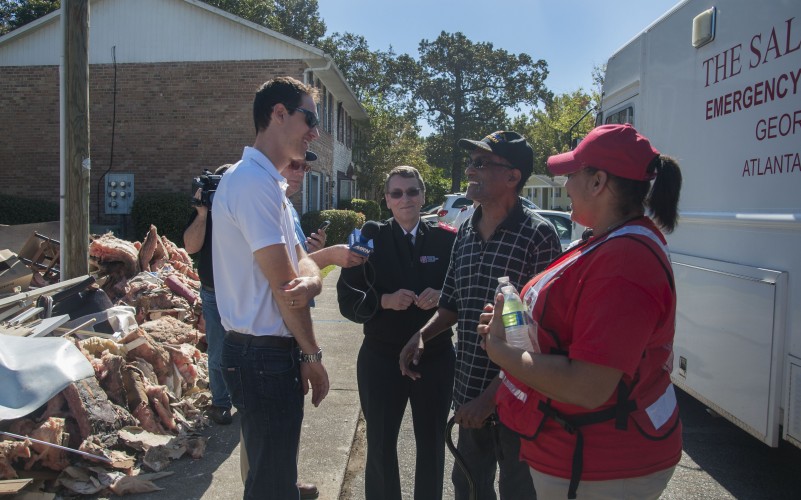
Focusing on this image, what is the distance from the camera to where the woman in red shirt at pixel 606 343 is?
5.30 ft

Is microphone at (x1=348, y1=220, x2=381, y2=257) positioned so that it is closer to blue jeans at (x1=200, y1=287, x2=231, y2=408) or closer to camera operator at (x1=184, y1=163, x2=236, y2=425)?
camera operator at (x1=184, y1=163, x2=236, y2=425)

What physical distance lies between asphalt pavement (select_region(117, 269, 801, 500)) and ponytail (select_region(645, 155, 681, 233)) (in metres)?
2.69

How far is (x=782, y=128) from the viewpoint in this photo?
3.35 meters

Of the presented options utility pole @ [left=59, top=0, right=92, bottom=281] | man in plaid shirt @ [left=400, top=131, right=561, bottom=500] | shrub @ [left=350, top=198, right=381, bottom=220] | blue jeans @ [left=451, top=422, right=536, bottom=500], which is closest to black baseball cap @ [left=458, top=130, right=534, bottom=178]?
man in plaid shirt @ [left=400, top=131, right=561, bottom=500]

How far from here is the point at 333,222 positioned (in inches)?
728

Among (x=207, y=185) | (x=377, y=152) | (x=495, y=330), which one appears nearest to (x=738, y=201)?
(x=495, y=330)

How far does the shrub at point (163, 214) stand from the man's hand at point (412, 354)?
516 inches

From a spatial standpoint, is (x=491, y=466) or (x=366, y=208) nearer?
(x=491, y=466)

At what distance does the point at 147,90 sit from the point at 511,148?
55.1 ft

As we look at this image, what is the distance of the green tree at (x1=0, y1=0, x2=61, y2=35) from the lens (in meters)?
28.5

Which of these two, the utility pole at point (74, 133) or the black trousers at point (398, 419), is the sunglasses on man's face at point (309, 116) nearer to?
the black trousers at point (398, 419)

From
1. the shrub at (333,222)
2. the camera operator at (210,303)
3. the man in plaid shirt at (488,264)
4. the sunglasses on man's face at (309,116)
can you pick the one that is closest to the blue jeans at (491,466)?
the man in plaid shirt at (488,264)

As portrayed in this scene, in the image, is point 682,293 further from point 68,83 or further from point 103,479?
point 68,83

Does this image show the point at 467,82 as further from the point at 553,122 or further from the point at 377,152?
the point at 377,152
